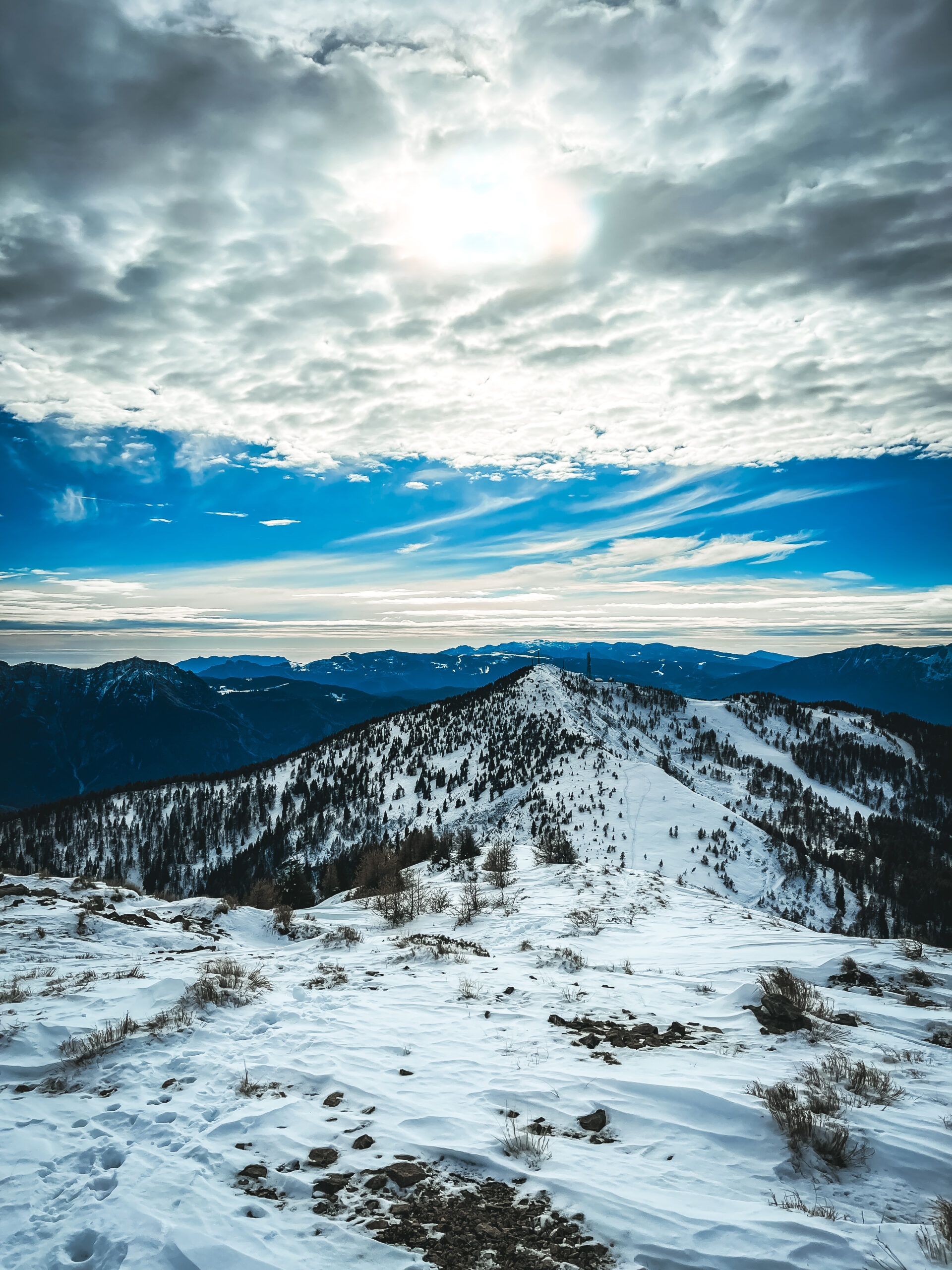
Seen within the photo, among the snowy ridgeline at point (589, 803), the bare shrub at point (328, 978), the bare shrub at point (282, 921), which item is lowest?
the snowy ridgeline at point (589, 803)

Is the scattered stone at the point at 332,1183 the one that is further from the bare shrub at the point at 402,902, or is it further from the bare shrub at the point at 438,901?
the bare shrub at the point at 438,901

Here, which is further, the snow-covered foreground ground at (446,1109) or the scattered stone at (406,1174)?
the scattered stone at (406,1174)

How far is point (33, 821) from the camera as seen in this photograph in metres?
153

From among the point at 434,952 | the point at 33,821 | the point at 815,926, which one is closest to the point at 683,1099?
the point at 434,952

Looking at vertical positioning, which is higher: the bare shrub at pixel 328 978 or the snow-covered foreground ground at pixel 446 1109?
the snow-covered foreground ground at pixel 446 1109

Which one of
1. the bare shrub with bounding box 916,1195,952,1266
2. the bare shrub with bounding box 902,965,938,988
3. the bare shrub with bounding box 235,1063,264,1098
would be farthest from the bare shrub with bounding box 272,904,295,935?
the bare shrub with bounding box 916,1195,952,1266

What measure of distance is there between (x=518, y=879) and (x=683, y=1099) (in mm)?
16599

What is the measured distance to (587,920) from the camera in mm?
14914

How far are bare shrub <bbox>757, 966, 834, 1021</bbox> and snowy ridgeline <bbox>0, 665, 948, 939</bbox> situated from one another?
43.3 meters

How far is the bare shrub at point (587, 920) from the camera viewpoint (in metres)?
14.3

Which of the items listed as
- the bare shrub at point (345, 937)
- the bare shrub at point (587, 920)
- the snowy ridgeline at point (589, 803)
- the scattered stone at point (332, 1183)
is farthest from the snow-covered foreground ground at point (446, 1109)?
the snowy ridgeline at point (589, 803)

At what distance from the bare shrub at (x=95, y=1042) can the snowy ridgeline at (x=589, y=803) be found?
46859 millimetres

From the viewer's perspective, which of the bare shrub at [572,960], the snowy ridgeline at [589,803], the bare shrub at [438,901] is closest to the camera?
the bare shrub at [572,960]

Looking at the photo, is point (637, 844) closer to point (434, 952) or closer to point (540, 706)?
point (434, 952)
